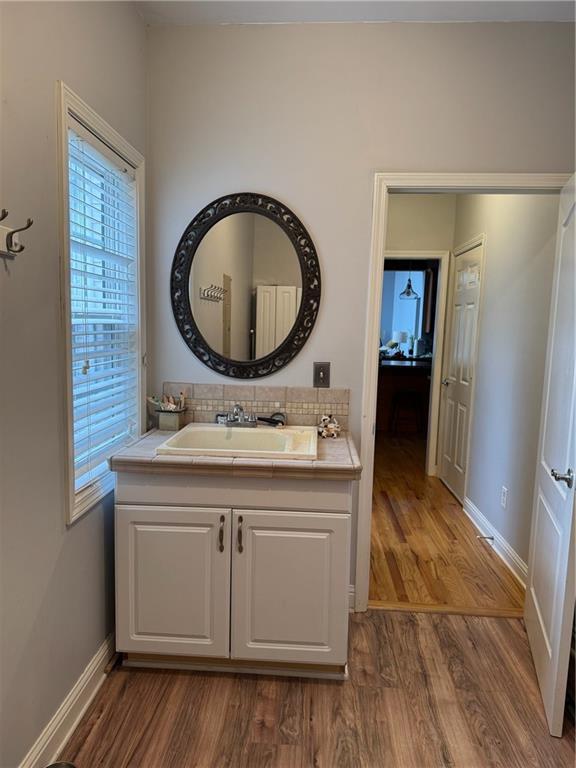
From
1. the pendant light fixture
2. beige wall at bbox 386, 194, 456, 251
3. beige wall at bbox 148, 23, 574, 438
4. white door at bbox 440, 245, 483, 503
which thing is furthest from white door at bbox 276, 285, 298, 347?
the pendant light fixture

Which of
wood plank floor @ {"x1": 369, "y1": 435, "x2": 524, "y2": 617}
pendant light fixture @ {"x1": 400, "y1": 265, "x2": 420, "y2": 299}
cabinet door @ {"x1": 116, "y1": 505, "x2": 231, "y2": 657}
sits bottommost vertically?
wood plank floor @ {"x1": 369, "y1": 435, "x2": 524, "y2": 617}

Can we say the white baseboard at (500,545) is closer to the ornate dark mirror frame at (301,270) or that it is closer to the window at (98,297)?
the ornate dark mirror frame at (301,270)

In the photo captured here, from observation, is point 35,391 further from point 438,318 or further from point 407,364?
point 407,364

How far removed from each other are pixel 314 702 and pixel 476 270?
3.04m

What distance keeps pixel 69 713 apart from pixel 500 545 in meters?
2.46

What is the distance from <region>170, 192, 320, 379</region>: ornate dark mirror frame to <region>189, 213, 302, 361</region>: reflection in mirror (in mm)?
25

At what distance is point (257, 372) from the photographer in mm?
2219

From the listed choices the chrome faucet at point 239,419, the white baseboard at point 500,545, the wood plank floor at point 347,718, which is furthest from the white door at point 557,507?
the chrome faucet at point 239,419

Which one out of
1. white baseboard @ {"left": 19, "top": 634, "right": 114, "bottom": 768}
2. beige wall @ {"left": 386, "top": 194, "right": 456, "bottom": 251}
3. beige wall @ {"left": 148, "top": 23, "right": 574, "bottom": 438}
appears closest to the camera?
white baseboard @ {"left": 19, "top": 634, "right": 114, "bottom": 768}

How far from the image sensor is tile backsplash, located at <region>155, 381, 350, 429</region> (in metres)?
2.21

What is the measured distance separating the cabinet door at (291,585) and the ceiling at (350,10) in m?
2.08

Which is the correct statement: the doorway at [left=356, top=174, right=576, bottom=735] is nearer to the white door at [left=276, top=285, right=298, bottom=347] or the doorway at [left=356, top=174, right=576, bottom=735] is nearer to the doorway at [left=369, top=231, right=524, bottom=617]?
the doorway at [left=369, top=231, right=524, bottom=617]

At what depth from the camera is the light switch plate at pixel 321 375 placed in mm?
2195

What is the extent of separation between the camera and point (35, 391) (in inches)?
52.4
